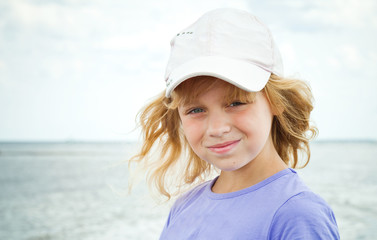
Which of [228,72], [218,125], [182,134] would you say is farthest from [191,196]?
[228,72]

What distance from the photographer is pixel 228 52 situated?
1.52m

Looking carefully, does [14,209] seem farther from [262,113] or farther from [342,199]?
[262,113]

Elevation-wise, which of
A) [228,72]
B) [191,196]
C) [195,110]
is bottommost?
[191,196]

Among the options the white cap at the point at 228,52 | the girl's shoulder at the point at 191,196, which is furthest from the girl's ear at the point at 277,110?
the girl's shoulder at the point at 191,196

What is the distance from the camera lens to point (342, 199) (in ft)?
33.3

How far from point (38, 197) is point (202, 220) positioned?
1228 centimetres

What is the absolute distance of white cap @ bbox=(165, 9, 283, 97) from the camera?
1.47 meters

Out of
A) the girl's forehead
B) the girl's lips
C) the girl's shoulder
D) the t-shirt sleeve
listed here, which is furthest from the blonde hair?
the t-shirt sleeve

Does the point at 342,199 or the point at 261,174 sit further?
the point at 342,199

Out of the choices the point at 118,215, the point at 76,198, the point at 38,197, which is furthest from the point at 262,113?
the point at 38,197

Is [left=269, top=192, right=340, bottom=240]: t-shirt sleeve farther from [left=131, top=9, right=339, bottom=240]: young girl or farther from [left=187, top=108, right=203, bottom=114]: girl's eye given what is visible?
[left=187, top=108, right=203, bottom=114]: girl's eye

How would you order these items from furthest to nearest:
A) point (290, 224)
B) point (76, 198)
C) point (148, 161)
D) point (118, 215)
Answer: point (76, 198), point (118, 215), point (148, 161), point (290, 224)

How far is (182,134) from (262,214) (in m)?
0.98

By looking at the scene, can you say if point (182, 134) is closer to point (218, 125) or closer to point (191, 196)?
point (191, 196)
